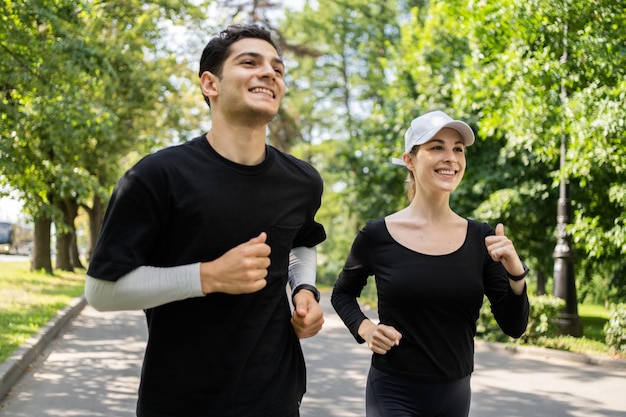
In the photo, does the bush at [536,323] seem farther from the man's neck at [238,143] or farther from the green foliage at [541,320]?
the man's neck at [238,143]

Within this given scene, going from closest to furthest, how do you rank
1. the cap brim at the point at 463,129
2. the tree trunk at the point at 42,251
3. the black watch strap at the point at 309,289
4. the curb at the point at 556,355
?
1. the black watch strap at the point at 309,289
2. the cap brim at the point at 463,129
3. the curb at the point at 556,355
4. the tree trunk at the point at 42,251

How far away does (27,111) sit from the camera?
473 inches

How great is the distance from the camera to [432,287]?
A: 3.10 metres

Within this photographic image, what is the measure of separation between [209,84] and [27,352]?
7.78 metres

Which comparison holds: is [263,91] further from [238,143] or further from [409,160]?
[409,160]

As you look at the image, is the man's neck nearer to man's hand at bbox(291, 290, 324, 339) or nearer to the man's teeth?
the man's teeth

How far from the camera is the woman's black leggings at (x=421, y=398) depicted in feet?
10.00

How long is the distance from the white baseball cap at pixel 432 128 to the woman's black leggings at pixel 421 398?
1.06m

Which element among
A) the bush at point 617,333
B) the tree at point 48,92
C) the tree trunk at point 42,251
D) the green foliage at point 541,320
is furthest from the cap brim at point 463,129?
the tree trunk at point 42,251

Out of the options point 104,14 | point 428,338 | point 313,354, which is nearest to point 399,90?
point 104,14

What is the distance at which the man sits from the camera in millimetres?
2127

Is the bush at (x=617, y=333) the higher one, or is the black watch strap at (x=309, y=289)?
the black watch strap at (x=309, y=289)

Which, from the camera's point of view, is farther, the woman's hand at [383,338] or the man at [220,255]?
the woman's hand at [383,338]

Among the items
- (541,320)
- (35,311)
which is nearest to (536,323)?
(541,320)
